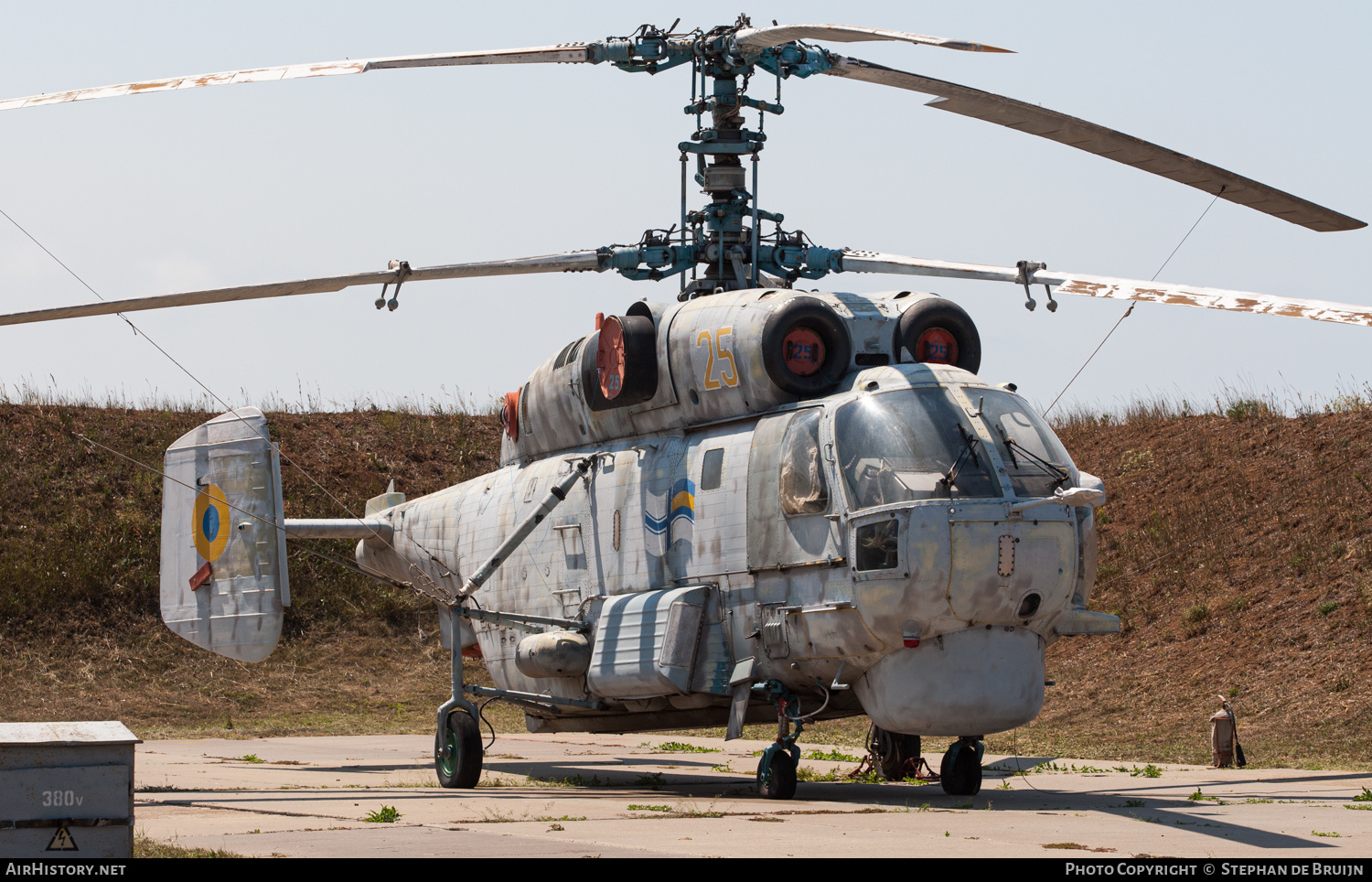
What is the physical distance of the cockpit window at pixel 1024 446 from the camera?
11.3 meters

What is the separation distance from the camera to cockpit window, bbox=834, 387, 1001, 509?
36.3 feet

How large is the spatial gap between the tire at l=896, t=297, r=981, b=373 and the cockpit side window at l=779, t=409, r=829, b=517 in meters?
1.33

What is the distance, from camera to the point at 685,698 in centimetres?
1293

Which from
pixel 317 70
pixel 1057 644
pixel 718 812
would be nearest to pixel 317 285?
pixel 317 70

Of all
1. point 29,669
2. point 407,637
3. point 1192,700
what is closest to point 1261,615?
point 1192,700

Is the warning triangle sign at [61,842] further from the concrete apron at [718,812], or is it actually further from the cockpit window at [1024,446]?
the cockpit window at [1024,446]

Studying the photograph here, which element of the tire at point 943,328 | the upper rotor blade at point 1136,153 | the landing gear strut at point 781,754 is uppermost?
the upper rotor blade at point 1136,153

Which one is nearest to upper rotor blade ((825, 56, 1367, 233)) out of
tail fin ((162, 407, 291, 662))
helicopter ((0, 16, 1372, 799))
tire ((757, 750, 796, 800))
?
helicopter ((0, 16, 1372, 799))

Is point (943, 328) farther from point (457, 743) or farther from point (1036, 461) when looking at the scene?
point (457, 743)

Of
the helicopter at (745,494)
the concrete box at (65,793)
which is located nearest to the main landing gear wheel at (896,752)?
the helicopter at (745,494)

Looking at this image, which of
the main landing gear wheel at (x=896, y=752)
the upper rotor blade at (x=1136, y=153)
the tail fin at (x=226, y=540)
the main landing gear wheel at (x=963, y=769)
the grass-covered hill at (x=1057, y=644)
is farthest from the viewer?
the grass-covered hill at (x=1057, y=644)

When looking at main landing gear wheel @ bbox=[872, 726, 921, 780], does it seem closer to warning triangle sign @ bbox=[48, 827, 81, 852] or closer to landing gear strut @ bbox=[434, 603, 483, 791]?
landing gear strut @ bbox=[434, 603, 483, 791]

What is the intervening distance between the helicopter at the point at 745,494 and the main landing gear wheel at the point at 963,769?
2 cm
